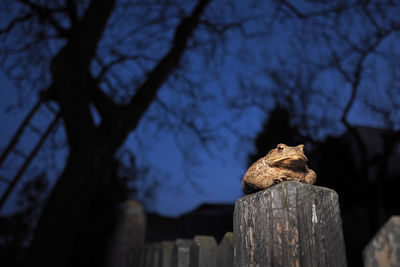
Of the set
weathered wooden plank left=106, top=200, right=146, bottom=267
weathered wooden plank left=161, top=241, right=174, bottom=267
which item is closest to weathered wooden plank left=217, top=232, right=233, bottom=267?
weathered wooden plank left=161, top=241, right=174, bottom=267

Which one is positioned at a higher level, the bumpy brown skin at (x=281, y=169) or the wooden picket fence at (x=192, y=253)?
the bumpy brown skin at (x=281, y=169)

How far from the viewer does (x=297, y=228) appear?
49.9 inches

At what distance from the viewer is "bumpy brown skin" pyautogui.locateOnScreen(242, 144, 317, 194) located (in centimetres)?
155

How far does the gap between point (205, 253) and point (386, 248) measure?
1.37m

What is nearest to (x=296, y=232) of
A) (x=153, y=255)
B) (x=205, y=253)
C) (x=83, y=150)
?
(x=205, y=253)

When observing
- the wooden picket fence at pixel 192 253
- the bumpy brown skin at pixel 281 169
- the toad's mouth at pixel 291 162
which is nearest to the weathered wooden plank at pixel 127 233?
the wooden picket fence at pixel 192 253

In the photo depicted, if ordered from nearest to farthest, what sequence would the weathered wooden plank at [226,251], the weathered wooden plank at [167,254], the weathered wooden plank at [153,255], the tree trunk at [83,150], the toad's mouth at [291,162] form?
the toad's mouth at [291,162], the weathered wooden plank at [226,251], the weathered wooden plank at [167,254], the weathered wooden plank at [153,255], the tree trunk at [83,150]

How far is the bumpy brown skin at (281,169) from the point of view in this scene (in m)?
1.55

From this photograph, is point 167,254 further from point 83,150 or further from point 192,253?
point 83,150

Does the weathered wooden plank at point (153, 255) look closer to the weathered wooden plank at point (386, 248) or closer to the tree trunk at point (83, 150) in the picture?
the tree trunk at point (83, 150)

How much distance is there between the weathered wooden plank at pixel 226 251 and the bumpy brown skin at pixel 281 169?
0.48 metres

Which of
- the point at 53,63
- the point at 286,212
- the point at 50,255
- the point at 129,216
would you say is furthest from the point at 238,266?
the point at 53,63

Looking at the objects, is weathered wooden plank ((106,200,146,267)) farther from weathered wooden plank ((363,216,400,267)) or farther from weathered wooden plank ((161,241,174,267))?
weathered wooden plank ((363,216,400,267))

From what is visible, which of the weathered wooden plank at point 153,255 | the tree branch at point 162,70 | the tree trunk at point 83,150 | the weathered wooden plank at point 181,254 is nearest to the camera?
the weathered wooden plank at point 181,254
